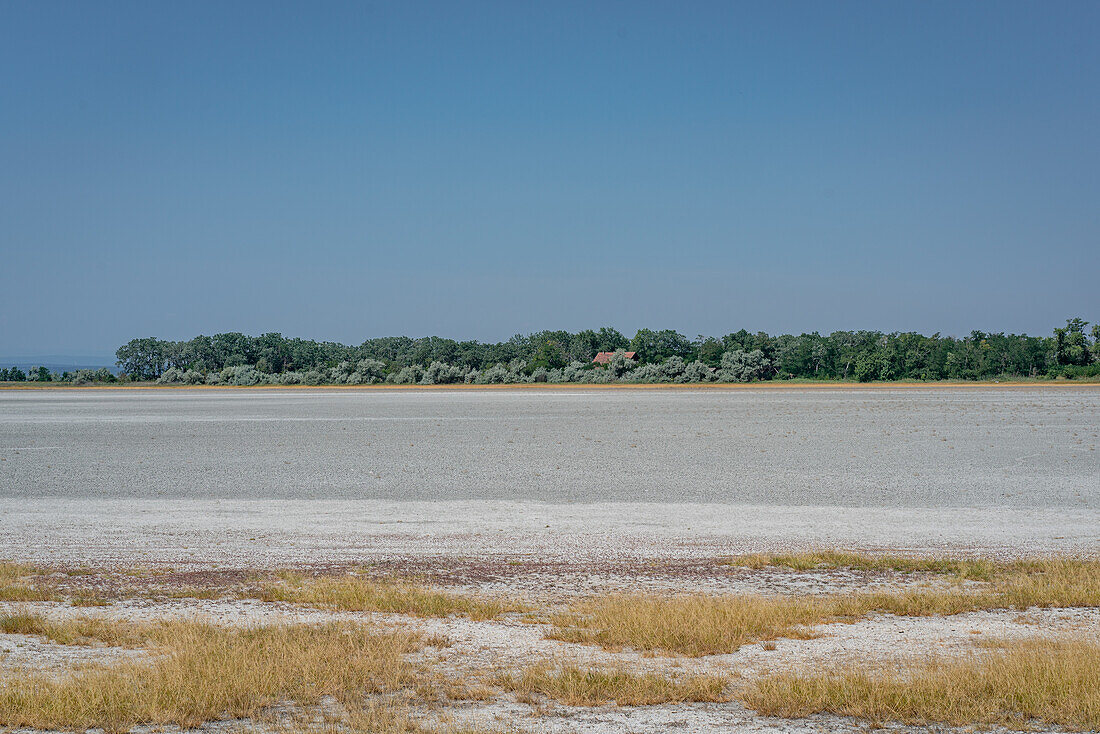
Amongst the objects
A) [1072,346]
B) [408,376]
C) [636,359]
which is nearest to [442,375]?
[408,376]

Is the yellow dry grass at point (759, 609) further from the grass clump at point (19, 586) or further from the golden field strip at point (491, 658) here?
the grass clump at point (19, 586)

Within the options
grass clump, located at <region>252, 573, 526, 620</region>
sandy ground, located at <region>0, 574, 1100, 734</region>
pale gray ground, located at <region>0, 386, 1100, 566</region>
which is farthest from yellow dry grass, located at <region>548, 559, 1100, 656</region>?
pale gray ground, located at <region>0, 386, 1100, 566</region>

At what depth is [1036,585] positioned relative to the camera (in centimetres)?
1004

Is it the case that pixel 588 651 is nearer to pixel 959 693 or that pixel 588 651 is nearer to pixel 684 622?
pixel 684 622

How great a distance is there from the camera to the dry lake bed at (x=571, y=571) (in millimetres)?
6715

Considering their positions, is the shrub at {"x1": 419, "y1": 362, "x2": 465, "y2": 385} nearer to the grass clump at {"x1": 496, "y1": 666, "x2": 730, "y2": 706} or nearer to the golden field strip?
the golden field strip

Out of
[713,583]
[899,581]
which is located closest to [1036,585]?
[899,581]

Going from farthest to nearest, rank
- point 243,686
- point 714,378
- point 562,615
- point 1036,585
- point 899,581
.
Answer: point 714,378
point 899,581
point 1036,585
point 562,615
point 243,686

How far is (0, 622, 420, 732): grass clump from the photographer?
626cm

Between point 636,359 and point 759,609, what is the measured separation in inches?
4502

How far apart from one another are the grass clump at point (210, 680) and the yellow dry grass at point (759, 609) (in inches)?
77.7

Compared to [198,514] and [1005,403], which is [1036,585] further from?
[1005,403]

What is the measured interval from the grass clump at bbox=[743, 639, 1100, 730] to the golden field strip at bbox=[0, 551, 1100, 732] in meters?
0.02

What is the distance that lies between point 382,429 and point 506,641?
2923cm
